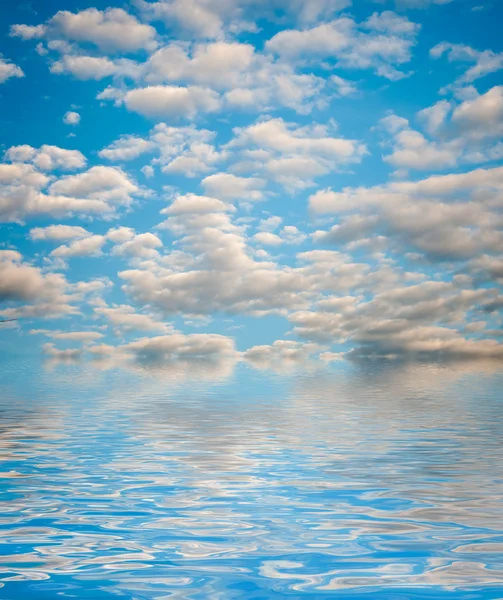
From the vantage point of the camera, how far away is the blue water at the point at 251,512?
10.8 metres

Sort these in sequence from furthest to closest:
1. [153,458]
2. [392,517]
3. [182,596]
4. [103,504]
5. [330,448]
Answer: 1. [330,448]
2. [153,458]
3. [103,504]
4. [392,517]
5. [182,596]

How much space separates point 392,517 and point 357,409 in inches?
1289

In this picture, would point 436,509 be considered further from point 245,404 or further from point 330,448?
point 245,404

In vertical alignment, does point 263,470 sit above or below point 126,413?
below

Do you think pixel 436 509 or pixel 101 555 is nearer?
pixel 101 555

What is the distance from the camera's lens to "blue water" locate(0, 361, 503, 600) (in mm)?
10789

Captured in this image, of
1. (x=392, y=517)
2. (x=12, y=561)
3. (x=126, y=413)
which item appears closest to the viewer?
(x=12, y=561)

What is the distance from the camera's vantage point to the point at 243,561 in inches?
464

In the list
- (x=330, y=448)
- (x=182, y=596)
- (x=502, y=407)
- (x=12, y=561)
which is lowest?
(x=182, y=596)

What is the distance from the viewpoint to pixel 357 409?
47.7m

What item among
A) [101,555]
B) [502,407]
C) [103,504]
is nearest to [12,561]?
[101,555]

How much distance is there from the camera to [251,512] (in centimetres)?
1570

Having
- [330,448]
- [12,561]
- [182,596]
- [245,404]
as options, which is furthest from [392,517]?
[245,404]

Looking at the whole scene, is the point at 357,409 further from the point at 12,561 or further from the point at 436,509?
the point at 12,561
